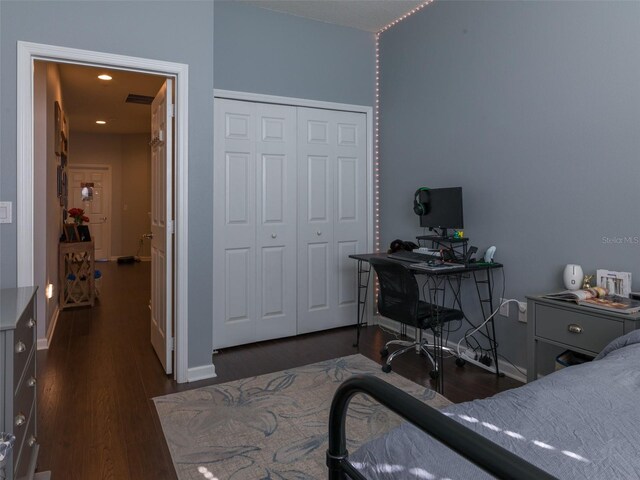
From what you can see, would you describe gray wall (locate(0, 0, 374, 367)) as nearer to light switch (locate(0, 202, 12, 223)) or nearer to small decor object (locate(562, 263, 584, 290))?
light switch (locate(0, 202, 12, 223))

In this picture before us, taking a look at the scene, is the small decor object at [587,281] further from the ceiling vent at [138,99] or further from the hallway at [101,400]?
the ceiling vent at [138,99]

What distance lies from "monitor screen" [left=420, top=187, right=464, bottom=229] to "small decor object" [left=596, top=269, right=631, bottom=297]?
1000 mm

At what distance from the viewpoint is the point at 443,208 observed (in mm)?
3439

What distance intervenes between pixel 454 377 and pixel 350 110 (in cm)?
256

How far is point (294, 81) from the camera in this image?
3984 mm

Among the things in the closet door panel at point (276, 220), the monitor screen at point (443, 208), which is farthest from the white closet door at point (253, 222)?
the monitor screen at point (443, 208)

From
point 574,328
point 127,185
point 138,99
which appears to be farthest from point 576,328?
point 127,185

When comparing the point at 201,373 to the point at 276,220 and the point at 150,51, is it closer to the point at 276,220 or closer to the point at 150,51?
the point at 276,220

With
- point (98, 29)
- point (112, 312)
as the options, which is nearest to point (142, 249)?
point (112, 312)

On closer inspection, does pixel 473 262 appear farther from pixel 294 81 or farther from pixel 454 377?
pixel 294 81

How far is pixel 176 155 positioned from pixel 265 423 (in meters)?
1.77

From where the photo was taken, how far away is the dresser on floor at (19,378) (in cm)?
148

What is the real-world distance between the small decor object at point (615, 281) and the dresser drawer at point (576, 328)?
399 mm

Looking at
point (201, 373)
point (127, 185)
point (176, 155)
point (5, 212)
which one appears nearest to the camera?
point (5, 212)
